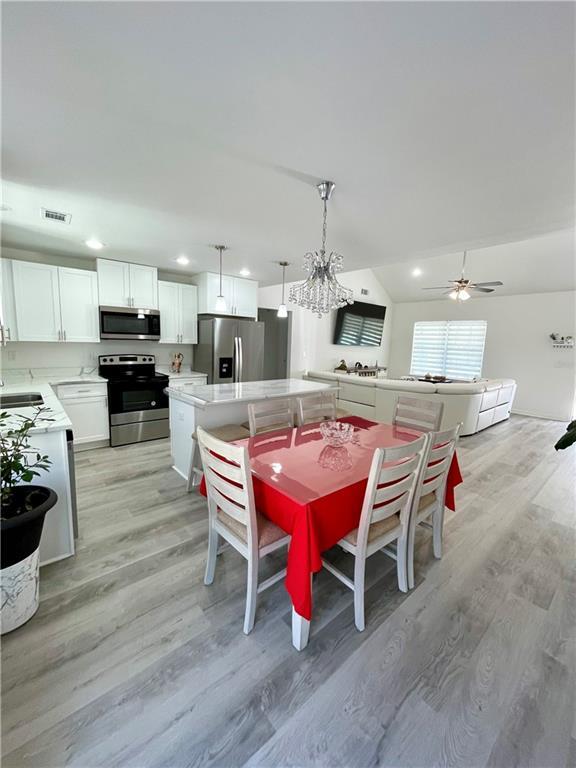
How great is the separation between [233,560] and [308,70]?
2.57 meters

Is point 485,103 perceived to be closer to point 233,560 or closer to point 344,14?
point 344,14

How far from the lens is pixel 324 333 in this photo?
24.1 ft

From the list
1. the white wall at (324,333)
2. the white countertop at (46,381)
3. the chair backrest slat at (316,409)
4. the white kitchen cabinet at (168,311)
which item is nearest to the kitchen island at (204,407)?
the chair backrest slat at (316,409)

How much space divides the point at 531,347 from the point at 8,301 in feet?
29.7

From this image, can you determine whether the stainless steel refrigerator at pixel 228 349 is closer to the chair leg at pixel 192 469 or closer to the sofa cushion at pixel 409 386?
the chair leg at pixel 192 469

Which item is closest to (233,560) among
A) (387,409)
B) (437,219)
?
(437,219)

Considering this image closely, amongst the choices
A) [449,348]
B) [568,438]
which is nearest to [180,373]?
[568,438]

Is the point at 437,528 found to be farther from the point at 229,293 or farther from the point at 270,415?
the point at 229,293

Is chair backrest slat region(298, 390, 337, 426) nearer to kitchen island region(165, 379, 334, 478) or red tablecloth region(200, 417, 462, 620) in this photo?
kitchen island region(165, 379, 334, 478)

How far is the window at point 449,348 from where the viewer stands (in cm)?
743

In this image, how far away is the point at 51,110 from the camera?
1.34 m

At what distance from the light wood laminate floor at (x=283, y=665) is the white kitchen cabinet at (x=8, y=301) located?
8.21 feet

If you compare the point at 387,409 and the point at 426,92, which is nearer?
the point at 426,92

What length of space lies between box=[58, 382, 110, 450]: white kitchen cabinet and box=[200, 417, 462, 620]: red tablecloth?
3042mm
